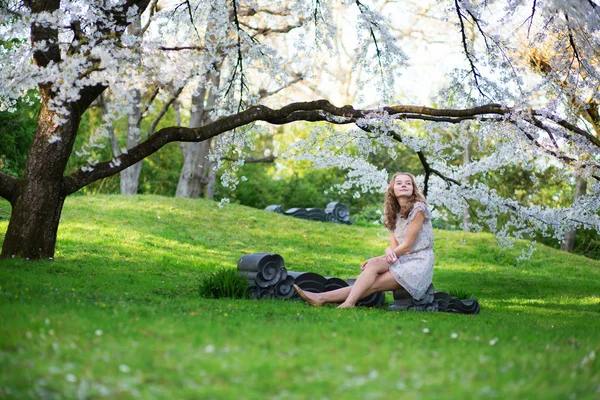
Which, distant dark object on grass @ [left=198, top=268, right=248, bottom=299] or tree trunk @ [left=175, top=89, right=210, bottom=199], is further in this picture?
tree trunk @ [left=175, top=89, right=210, bottom=199]

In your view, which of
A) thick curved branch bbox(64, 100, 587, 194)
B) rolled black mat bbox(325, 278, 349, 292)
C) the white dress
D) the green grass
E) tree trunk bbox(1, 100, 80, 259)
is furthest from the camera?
tree trunk bbox(1, 100, 80, 259)

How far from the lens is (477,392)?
3.14 meters

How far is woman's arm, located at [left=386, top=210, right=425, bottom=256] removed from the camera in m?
7.20

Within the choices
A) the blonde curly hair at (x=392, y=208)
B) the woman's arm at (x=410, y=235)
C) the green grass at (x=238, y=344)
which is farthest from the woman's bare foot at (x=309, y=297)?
the blonde curly hair at (x=392, y=208)

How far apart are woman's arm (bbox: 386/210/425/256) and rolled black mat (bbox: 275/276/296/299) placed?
1.42 m

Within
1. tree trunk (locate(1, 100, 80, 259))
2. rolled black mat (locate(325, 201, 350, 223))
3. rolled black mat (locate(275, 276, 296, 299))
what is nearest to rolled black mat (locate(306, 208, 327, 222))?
rolled black mat (locate(325, 201, 350, 223))

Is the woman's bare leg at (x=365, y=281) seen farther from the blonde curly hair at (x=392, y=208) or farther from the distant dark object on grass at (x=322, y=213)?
the distant dark object on grass at (x=322, y=213)

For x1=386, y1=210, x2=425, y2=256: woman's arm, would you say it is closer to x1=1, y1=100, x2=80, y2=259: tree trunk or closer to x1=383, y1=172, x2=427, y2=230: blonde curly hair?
x1=383, y1=172, x2=427, y2=230: blonde curly hair

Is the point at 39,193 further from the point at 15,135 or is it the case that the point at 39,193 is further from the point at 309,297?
the point at 15,135

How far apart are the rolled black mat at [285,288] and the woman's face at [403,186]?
5.47ft

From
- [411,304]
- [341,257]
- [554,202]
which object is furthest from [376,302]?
[554,202]

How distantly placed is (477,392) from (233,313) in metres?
3.16

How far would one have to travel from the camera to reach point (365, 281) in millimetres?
7207

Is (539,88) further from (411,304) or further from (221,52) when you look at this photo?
(221,52)
